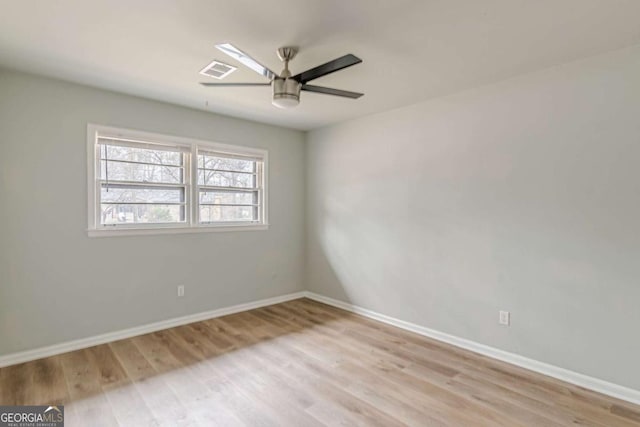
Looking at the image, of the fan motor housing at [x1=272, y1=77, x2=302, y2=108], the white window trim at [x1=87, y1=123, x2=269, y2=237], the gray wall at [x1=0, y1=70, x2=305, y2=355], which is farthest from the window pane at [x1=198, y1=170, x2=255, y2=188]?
the fan motor housing at [x1=272, y1=77, x2=302, y2=108]

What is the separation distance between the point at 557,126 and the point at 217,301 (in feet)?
13.1

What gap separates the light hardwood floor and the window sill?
110 cm

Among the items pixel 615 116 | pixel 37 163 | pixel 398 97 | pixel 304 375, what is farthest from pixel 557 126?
pixel 37 163

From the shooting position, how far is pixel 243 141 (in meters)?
4.34

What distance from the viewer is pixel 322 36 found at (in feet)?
7.32

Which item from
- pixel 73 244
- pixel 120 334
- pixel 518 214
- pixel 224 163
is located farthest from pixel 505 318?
pixel 73 244

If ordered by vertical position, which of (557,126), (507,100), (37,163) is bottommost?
(37,163)

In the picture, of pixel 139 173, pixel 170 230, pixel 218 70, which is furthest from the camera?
pixel 170 230

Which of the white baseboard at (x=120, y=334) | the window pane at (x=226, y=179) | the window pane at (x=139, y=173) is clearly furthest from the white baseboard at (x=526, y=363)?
the window pane at (x=139, y=173)

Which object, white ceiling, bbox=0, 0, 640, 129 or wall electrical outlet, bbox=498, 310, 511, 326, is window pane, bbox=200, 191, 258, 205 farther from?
wall electrical outlet, bbox=498, 310, 511, 326

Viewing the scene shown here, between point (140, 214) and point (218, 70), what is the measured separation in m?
1.82

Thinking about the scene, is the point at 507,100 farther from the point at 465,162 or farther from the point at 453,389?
the point at 453,389

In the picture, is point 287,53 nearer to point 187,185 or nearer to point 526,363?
point 187,185

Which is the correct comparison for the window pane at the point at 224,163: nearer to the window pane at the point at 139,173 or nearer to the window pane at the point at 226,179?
the window pane at the point at 226,179
